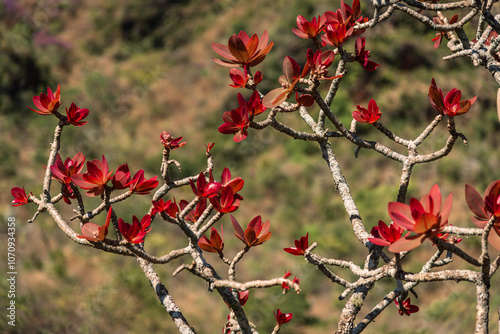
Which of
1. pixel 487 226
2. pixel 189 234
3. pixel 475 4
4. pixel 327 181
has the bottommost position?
pixel 487 226

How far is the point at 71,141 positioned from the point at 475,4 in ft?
27.5

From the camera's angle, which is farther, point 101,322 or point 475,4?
point 101,322

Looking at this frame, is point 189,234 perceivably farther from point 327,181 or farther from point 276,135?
point 276,135

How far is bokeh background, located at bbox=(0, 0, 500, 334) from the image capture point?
4.88 meters

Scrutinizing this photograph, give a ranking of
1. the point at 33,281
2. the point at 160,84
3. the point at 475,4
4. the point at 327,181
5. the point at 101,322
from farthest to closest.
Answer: the point at 160,84 < the point at 327,181 < the point at 33,281 < the point at 101,322 < the point at 475,4

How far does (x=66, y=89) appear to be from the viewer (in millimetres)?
10812

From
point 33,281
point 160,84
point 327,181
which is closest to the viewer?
point 33,281

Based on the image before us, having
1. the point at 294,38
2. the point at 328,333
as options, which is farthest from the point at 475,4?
the point at 294,38

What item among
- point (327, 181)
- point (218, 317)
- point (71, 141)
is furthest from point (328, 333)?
point (71, 141)

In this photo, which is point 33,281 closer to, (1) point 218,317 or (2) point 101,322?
(2) point 101,322

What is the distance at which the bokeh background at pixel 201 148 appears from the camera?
488 cm

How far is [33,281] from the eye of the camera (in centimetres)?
521

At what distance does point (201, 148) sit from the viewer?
8672mm

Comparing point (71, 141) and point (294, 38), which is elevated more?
point (294, 38)
